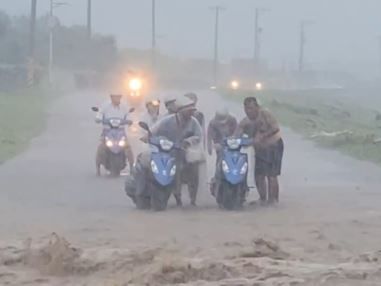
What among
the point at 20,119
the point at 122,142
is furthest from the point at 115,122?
the point at 20,119

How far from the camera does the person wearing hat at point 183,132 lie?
15.4 metres

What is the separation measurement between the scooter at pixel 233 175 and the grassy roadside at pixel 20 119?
346 inches

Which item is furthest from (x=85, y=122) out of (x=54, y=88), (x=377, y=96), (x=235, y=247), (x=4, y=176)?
(x=377, y=96)

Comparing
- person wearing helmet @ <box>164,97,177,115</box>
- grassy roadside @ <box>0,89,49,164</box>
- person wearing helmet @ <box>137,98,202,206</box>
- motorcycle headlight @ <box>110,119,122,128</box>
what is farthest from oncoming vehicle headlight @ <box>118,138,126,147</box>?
person wearing helmet @ <box>137,98,202,206</box>

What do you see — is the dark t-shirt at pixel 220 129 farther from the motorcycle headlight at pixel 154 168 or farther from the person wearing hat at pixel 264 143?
the motorcycle headlight at pixel 154 168

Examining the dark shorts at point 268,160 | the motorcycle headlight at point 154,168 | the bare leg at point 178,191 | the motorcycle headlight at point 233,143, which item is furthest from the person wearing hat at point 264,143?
the motorcycle headlight at point 154,168

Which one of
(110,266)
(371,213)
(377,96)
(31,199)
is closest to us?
(110,266)

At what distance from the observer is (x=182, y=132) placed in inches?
607

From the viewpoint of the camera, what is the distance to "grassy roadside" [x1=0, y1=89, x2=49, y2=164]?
28013mm

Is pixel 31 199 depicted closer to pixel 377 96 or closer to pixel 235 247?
pixel 235 247

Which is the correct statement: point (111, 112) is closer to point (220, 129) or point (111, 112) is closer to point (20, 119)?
point (220, 129)

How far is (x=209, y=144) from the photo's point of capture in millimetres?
16984

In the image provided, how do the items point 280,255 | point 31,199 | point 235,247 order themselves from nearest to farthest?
point 280,255 < point 235,247 < point 31,199

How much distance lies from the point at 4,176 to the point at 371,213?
7.57 meters
